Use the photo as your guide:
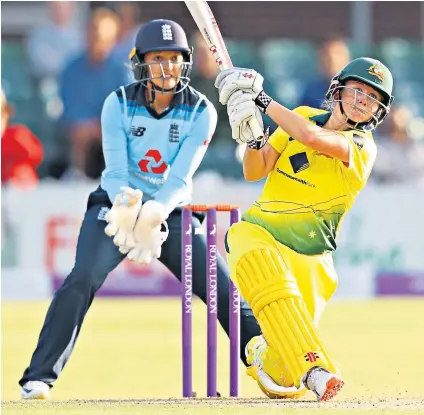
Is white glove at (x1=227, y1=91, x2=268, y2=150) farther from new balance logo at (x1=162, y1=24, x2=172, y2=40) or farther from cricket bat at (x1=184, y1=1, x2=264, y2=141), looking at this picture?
new balance logo at (x1=162, y1=24, x2=172, y2=40)

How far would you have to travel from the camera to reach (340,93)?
5430 mm

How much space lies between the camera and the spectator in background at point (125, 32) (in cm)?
1170

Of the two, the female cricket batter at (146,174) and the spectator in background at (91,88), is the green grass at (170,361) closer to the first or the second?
the female cricket batter at (146,174)

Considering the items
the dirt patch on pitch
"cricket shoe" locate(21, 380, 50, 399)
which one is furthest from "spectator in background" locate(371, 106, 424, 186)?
"cricket shoe" locate(21, 380, 50, 399)

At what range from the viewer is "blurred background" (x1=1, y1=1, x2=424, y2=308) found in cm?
1091

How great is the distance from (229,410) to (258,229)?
38.0 inches

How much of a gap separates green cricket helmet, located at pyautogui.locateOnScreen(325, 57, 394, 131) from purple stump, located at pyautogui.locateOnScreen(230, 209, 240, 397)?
0.67 meters

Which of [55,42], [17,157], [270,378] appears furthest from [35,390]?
[55,42]

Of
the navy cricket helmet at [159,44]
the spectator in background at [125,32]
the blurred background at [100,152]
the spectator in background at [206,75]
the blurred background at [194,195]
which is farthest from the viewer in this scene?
the spectator in background at [125,32]

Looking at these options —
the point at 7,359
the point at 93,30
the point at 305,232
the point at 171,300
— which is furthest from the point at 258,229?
the point at 93,30

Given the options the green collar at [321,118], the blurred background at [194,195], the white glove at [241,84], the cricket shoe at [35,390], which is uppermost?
the blurred background at [194,195]

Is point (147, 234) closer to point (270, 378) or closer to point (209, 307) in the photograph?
point (209, 307)

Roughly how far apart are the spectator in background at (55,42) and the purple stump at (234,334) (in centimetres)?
699

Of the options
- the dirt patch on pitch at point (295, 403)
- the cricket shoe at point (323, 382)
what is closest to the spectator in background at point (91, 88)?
the dirt patch on pitch at point (295, 403)
